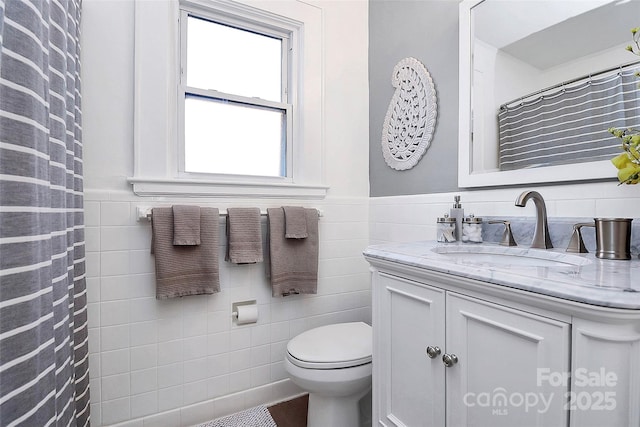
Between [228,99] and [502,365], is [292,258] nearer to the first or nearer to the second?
[228,99]

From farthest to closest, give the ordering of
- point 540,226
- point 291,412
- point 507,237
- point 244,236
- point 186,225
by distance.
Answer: point 291,412 → point 244,236 → point 186,225 → point 507,237 → point 540,226

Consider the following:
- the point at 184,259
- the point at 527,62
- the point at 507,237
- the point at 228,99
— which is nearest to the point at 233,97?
the point at 228,99

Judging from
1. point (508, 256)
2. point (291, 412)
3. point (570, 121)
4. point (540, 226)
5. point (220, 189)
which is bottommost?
point (291, 412)

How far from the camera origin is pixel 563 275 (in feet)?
1.95

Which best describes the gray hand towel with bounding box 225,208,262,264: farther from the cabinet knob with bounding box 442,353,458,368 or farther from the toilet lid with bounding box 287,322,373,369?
the cabinet knob with bounding box 442,353,458,368

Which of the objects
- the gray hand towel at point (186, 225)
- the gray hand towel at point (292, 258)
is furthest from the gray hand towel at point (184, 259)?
the gray hand towel at point (292, 258)

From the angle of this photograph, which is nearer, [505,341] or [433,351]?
[505,341]

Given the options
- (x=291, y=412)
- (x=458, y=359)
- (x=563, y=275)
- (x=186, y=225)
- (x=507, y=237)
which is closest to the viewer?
(x=563, y=275)

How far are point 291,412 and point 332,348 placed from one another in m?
0.58

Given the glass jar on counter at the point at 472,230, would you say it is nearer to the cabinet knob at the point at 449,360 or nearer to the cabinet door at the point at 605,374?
the cabinet knob at the point at 449,360

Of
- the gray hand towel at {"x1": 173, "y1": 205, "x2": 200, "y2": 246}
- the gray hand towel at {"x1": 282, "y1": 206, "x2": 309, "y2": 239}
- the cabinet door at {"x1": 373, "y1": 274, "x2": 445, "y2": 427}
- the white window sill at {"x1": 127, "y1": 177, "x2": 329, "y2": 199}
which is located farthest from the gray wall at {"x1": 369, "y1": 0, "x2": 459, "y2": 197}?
the gray hand towel at {"x1": 173, "y1": 205, "x2": 200, "y2": 246}

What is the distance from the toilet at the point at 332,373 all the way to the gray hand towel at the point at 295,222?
0.49 metres

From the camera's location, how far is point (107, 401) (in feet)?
4.19

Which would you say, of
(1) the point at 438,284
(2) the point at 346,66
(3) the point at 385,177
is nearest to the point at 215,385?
(1) the point at 438,284
